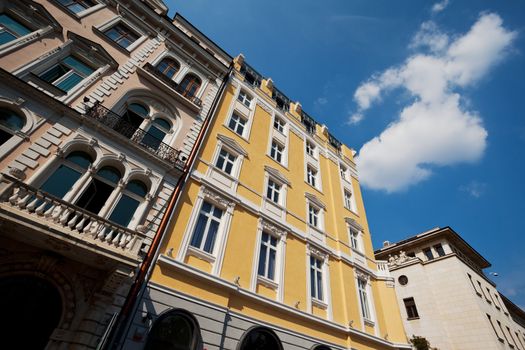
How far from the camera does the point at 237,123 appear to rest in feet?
53.5

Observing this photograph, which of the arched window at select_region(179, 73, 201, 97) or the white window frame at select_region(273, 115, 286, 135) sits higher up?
the white window frame at select_region(273, 115, 286, 135)

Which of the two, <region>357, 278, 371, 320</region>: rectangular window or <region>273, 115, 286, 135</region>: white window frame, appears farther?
<region>273, 115, 286, 135</region>: white window frame

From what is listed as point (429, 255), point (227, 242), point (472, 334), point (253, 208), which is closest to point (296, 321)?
point (227, 242)

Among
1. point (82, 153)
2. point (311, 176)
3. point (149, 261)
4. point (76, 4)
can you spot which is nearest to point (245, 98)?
point (311, 176)

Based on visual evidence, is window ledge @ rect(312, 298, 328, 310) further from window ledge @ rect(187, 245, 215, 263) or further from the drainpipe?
the drainpipe

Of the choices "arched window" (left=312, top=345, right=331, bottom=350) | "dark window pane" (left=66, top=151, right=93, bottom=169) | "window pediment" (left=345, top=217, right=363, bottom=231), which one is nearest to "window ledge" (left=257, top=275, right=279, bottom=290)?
"arched window" (left=312, top=345, right=331, bottom=350)

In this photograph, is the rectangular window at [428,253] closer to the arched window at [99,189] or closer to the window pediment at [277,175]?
the window pediment at [277,175]

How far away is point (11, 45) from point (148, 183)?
23.5 ft

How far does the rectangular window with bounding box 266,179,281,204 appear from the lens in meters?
14.6

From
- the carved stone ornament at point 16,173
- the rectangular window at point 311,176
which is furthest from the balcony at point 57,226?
the rectangular window at point 311,176

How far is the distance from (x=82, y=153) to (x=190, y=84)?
26.0ft

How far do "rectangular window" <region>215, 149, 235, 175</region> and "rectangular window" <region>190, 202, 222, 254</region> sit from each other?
8.17 ft

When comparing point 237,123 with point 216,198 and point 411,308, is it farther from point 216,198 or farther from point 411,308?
point 411,308

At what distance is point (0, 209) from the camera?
5812 mm
